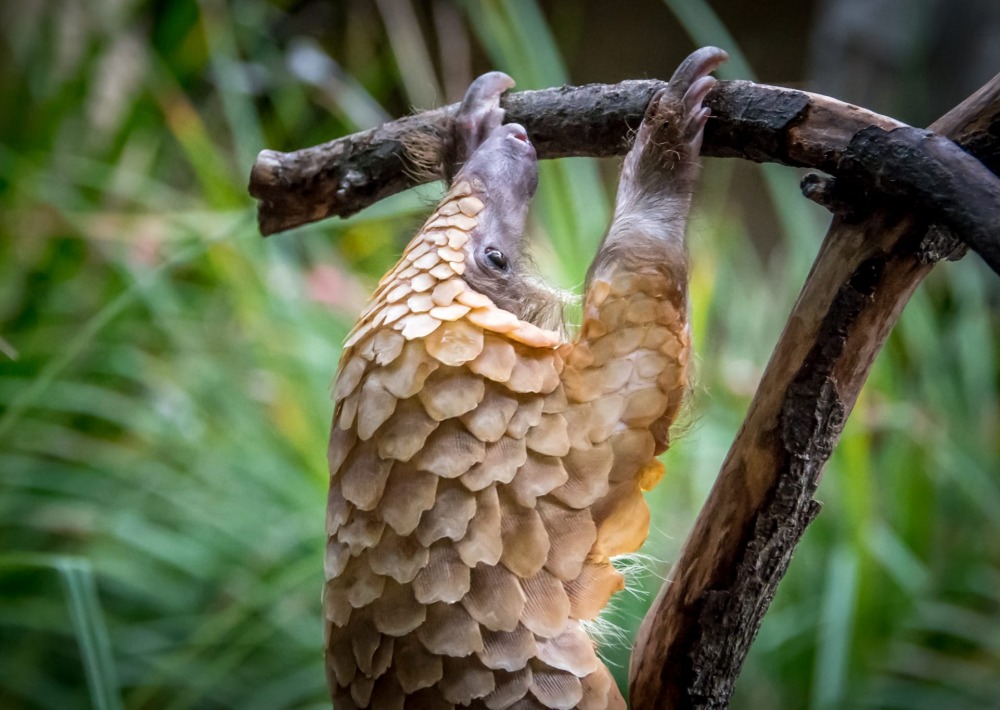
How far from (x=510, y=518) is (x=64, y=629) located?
4.68ft

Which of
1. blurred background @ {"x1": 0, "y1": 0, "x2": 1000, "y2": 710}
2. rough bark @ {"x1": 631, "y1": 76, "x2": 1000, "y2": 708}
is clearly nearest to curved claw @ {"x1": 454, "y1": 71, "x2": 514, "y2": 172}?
rough bark @ {"x1": 631, "y1": 76, "x2": 1000, "y2": 708}

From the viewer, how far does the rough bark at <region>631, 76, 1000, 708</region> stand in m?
0.67

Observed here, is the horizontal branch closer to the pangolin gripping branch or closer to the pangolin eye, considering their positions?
the pangolin gripping branch

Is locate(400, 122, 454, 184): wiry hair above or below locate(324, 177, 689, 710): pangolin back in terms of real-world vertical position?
above

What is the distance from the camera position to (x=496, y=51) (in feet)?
6.51

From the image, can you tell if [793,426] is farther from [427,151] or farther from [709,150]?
[427,151]

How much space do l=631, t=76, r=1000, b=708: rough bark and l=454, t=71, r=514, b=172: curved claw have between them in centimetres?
37

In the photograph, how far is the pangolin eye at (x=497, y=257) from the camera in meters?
0.82

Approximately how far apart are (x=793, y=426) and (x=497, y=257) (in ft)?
0.96

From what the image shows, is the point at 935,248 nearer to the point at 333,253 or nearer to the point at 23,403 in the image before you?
the point at 23,403

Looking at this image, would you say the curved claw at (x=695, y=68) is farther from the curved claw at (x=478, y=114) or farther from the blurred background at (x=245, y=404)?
the blurred background at (x=245, y=404)

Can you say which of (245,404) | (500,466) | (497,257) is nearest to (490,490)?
(500,466)

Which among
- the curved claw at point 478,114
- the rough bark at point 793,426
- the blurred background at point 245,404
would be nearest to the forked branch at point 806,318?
the rough bark at point 793,426

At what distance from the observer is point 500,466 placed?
28.2 inches
